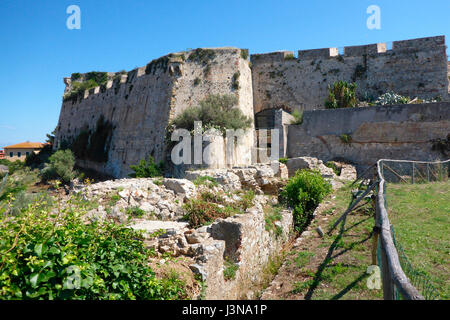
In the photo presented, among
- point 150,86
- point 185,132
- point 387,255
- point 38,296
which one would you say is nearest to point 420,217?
point 387,255

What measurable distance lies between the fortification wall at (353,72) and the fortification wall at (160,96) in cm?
169

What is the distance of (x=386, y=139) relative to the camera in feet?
47.7

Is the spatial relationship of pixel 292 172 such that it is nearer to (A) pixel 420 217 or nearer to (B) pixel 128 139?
(A) pixel 420 217

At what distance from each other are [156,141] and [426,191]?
49.5 ft

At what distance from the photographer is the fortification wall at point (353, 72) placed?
727 inches

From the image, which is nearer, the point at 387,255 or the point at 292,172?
the point at 387,255

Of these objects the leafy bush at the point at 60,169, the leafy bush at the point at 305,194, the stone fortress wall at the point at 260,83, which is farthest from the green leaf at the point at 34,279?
the leafy bush at the point at 60,169

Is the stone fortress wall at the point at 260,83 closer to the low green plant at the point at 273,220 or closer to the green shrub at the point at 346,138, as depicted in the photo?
the green shrub at the point at 346,138

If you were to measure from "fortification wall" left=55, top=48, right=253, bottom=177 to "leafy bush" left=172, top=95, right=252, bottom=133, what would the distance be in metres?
1.17

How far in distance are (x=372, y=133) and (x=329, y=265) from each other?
11.2 metres

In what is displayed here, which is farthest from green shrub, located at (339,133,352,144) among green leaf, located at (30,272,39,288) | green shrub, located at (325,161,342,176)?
green leaf, located at (30,272,39,288)

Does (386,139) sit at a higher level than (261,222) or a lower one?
higher

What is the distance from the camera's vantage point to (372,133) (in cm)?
1482

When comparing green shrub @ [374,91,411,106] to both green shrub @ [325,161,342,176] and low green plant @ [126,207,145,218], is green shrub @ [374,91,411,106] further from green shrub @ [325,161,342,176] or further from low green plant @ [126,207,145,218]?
low green plant @ [126,207,145,218]
